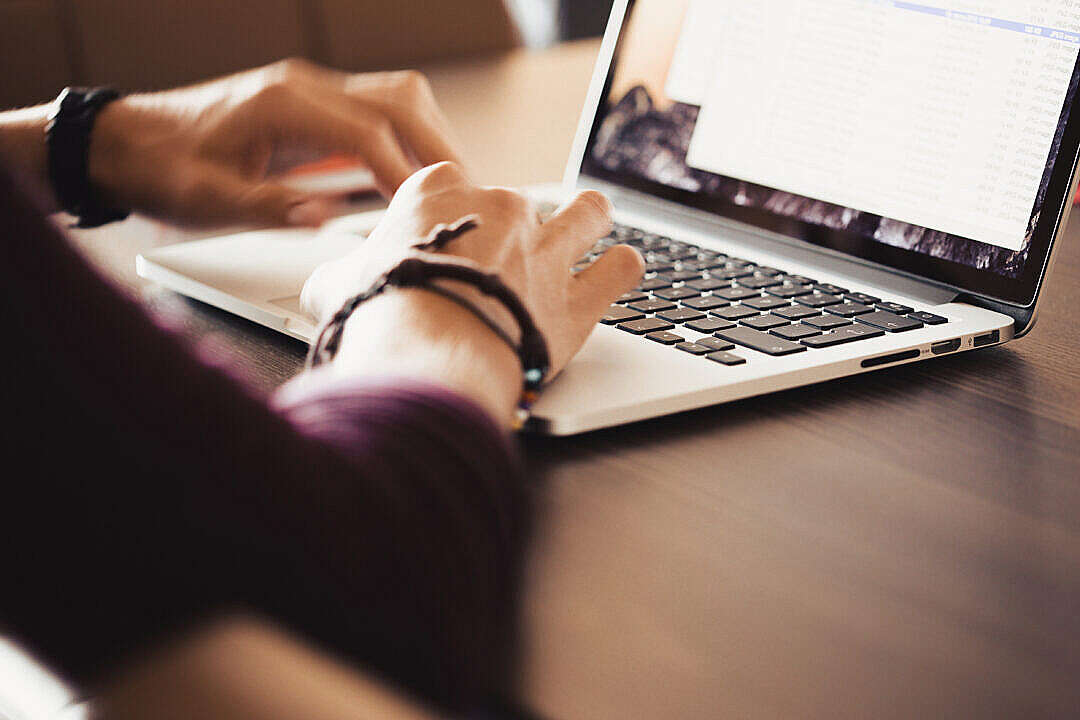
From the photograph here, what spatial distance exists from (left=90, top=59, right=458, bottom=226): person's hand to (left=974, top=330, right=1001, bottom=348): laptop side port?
0.40 m

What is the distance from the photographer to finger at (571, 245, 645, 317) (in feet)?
1.87

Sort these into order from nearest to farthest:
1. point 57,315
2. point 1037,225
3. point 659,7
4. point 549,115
→ point 57,315 → point 1037,225 → point 659,7 → point 549,115

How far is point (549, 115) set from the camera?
1.47m

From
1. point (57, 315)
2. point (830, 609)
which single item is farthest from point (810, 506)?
point (57, 315)

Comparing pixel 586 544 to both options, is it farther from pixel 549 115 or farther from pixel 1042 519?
pixel 549 115

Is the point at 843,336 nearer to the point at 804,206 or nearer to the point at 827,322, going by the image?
the point at 827,322

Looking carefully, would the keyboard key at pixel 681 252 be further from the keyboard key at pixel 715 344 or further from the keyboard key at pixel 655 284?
the keyboard key at pixel 715 344

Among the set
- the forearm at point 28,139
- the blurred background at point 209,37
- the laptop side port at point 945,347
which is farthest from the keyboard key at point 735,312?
the blurred background at point 209,37

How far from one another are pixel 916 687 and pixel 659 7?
2.30ft

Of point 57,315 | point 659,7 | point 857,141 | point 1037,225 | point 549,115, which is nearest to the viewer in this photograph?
point 57,315

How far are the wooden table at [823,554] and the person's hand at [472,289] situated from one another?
0.19 ft

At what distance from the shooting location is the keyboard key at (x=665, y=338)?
610 millimetres

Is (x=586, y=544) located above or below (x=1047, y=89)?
below

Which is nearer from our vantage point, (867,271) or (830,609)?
(830,609)
